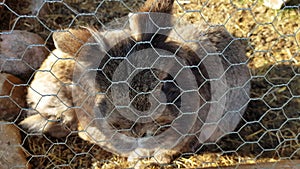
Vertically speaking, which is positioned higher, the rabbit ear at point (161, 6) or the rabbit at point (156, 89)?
the rabbit ear at point (161, 6)

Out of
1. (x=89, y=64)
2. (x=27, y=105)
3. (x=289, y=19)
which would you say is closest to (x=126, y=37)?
(x=89, y=64)

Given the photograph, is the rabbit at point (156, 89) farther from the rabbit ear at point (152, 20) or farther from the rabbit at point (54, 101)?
the rabbit at point (54, 101)

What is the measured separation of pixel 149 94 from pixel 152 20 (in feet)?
1.40

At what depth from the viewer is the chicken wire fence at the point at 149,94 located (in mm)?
2096

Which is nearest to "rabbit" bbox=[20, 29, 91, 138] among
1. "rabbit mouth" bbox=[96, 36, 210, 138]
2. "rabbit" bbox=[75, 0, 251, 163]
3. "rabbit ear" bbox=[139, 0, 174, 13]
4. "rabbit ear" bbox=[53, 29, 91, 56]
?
"rabbit" bbox=[75, 0, 251, 163]

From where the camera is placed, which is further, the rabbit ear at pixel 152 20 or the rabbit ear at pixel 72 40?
the rabbit ear at pixel 72 40

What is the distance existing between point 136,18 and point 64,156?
1.12 m

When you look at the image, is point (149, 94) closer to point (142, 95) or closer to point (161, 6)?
point (142, 95)

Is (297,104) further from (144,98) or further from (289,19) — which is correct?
(144,98)

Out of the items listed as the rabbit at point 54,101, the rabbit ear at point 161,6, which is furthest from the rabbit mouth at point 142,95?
the rabbit at point 54,101

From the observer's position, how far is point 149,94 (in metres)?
2.00

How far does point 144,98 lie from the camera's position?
1987 millimetres

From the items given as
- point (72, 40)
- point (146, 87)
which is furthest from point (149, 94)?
point (72, 40)

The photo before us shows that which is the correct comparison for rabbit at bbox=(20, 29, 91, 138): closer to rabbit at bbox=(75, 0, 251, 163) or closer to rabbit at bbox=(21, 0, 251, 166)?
rabbit at bbox=(21, 0, 251, 166)
